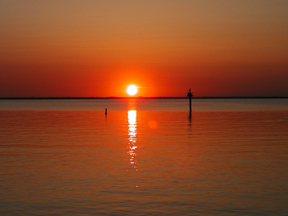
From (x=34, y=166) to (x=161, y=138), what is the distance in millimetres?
17765

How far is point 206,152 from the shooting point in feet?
97.8

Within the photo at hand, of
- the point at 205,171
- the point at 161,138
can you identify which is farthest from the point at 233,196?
the point at 161,138

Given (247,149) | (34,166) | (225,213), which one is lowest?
(225,213)

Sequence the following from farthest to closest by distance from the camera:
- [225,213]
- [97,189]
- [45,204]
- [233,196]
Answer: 1. [97,189]
2. [233,196]
3. [45,204]
4. [225,213]

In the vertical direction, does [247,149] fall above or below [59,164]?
above

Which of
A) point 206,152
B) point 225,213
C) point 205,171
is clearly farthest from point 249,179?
point 206,152

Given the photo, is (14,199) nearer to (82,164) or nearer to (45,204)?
(45,204)

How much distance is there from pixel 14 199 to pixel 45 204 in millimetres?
1600

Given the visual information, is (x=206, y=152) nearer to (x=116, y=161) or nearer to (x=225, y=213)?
(x=116, y=161)

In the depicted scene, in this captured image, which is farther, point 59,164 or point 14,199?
point 59,164

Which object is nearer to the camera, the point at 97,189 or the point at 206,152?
the point at 97,189

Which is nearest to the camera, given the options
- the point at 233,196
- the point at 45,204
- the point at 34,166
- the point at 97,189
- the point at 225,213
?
the point at 225,213

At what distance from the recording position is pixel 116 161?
25.9 m

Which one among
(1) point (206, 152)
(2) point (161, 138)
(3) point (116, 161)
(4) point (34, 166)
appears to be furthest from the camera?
(2) point (161, 138)
